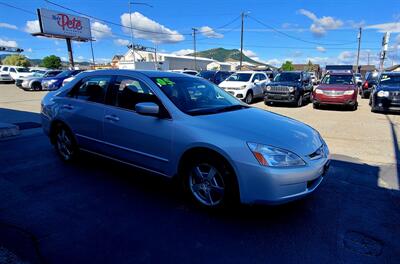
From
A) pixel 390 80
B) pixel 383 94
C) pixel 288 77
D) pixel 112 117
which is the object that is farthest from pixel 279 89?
pixel 112 117

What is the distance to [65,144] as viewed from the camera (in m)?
5.09

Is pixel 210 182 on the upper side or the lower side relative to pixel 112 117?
lower

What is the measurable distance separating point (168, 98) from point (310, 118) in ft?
26.3

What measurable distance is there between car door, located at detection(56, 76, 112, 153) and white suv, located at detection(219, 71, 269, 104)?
995 centimetres

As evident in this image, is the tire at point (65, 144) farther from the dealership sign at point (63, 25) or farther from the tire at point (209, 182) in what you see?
the dealership sign at point (63, 25)

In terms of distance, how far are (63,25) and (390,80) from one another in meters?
37.8

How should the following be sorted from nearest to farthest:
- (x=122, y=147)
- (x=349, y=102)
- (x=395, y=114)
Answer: (x=122, y=147) < (x=395, y=114) < (x=349, y=102)

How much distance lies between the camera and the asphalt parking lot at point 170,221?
8.65 ft

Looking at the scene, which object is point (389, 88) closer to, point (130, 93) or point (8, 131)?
point (130, 93)

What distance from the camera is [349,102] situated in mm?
11945

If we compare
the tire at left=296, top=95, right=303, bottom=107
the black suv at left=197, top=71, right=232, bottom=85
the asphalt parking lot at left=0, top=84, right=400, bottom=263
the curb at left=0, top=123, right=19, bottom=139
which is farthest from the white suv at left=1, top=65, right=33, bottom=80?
the asphalt parking lot at left=0, top=84, right=400, bottom=263

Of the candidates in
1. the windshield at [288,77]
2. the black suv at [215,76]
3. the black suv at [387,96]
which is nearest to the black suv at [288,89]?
the windshield at [288,77]

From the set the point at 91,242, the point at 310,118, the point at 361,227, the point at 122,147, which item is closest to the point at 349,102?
the point at 310,118

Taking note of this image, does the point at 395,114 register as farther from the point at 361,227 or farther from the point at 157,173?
the point at 157,173
